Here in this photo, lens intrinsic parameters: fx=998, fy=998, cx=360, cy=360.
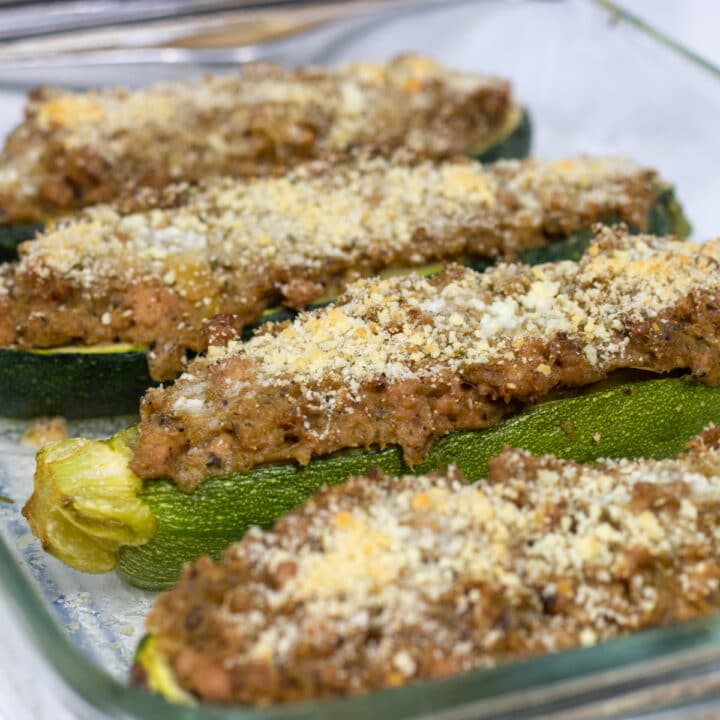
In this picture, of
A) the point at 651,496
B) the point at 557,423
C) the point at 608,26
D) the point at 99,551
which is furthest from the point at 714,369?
the point at 608,26

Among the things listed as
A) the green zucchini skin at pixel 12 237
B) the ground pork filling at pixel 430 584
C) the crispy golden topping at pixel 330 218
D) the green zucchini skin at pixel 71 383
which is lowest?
the green zucchini skin at pixel 71 383

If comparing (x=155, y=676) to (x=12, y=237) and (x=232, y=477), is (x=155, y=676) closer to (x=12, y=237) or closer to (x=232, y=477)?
(x=232, y=477)

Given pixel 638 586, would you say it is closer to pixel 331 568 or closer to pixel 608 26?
pixel 331 568

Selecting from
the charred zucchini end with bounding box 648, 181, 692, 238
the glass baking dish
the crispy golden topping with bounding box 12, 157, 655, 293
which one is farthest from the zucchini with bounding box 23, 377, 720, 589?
the charred zucchini end with bounding box 648, 181, 692, 238

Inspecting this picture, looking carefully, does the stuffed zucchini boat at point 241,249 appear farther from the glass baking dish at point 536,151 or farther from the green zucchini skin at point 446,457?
the green zucchini skin at point 446,457

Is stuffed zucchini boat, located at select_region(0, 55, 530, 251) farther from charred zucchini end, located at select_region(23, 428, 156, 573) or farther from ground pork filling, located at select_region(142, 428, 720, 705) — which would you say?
ground pork filling, located at select_region(142, 428, 720, 705)

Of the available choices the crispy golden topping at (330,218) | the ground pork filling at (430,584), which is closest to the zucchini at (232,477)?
the ground pork filling at (430,584)

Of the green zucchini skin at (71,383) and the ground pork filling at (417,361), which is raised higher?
the ground pork filling at (417,361)
